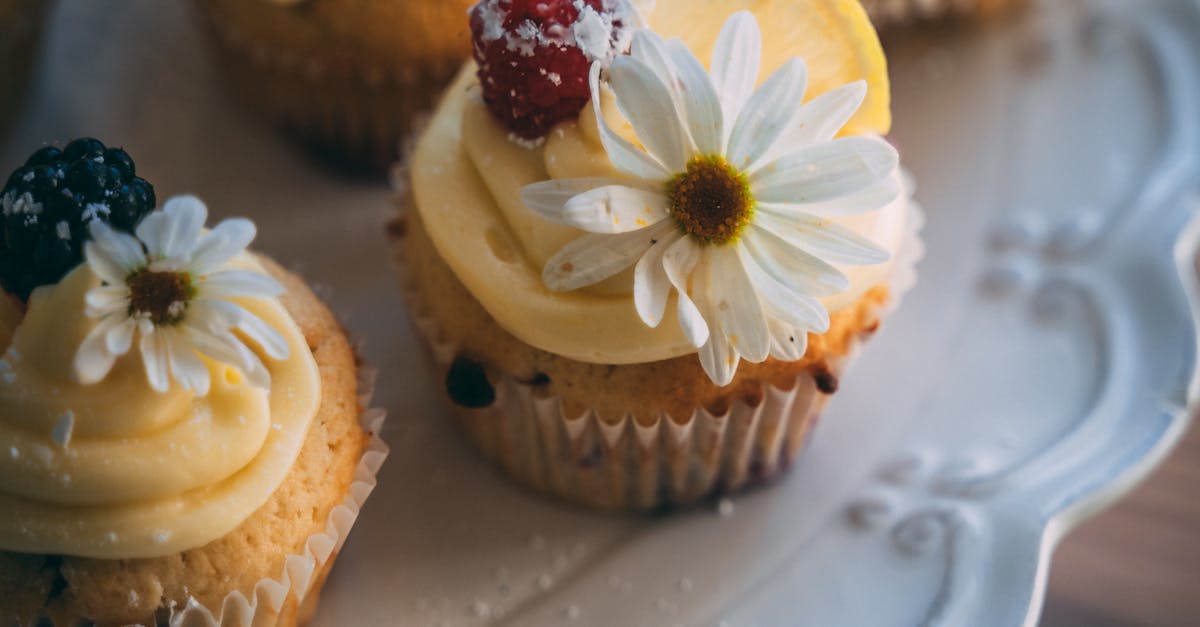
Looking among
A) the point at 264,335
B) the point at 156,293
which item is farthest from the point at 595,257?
the point at 156,293

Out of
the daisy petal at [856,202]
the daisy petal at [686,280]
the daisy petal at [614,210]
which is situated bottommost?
the daisy petal at [686,280]

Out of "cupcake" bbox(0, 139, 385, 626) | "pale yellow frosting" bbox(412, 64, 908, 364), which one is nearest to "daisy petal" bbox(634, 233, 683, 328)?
"pale yellow frosting" bbox(412, 64, 908, 364)

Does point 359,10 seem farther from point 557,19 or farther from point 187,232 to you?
point 187,232

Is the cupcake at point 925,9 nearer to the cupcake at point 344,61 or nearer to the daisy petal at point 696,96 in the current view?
the cupcake at point 344,61

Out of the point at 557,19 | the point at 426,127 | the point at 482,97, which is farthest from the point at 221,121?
the point at 557,19

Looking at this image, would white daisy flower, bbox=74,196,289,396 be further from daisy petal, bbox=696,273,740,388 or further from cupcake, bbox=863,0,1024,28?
cupcake, bbox=863,0,1024,28

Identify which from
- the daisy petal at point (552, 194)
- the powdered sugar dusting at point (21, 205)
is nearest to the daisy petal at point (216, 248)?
the powdered sugar dusting at point (21, 205)

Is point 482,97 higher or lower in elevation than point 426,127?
higher
